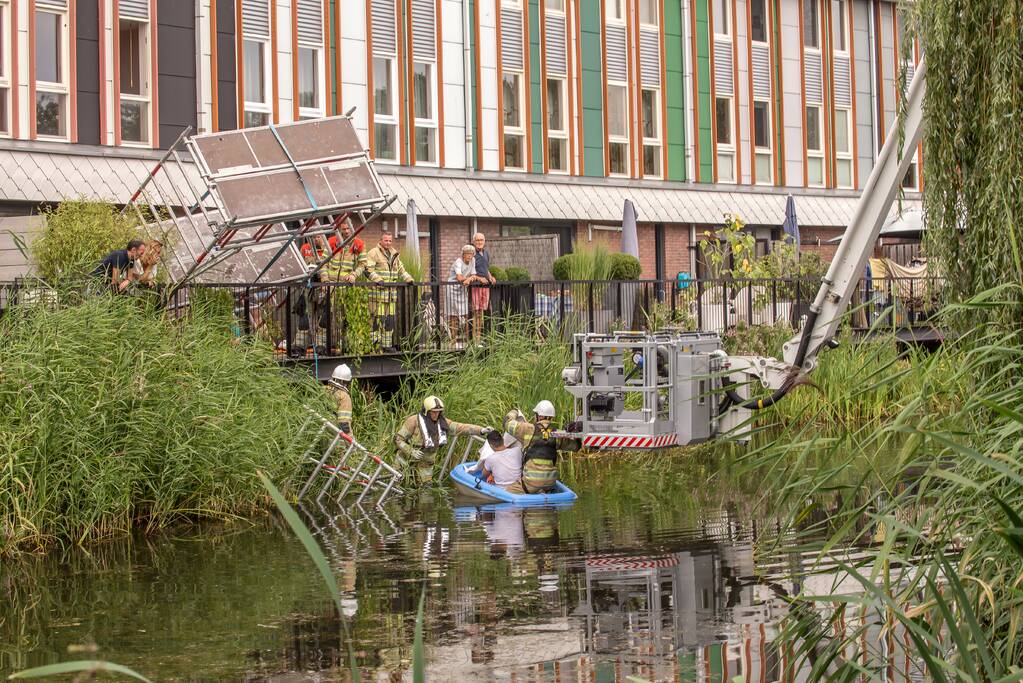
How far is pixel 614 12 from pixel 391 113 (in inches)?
314

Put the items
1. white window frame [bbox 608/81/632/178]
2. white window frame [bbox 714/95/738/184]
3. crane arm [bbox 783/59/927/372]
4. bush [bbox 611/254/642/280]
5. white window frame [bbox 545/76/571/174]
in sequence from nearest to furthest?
crane arm [bbox 783/59/927/372], bush [bbox 611/254/642/280], white window frame [bbox 545/76/571/174], white window frame [bbox 608/81/632/178], white window frame [bbox 714/95/738/184]

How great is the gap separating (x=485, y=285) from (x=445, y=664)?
41.2ft

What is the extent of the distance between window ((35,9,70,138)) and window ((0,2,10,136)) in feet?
2.21

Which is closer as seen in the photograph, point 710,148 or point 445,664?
point 445,664

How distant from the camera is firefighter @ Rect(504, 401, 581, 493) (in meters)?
16.8

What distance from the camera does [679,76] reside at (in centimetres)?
4222

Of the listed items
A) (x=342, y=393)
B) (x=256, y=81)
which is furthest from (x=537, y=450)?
(x=256, y=81)

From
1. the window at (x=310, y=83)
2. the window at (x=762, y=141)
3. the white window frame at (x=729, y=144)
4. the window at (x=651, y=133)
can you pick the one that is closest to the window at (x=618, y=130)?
the window at (x=651, y=133)

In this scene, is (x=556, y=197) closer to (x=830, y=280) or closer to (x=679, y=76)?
(x=679, y=76)

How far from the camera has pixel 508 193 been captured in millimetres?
37500

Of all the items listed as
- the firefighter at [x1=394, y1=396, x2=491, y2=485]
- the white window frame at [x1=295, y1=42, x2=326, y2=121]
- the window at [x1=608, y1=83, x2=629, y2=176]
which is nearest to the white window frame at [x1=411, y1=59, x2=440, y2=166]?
the white window frame at [x1=295, y1=42, x2=326, y2=121]

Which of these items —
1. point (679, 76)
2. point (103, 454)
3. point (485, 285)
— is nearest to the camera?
point (103, 454)

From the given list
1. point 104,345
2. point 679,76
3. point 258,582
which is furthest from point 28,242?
point 679,76

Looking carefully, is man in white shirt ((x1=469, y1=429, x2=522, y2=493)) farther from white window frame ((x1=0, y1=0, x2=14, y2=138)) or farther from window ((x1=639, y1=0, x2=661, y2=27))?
window ((x1=639, y1=0, x2=661, y2=27))
